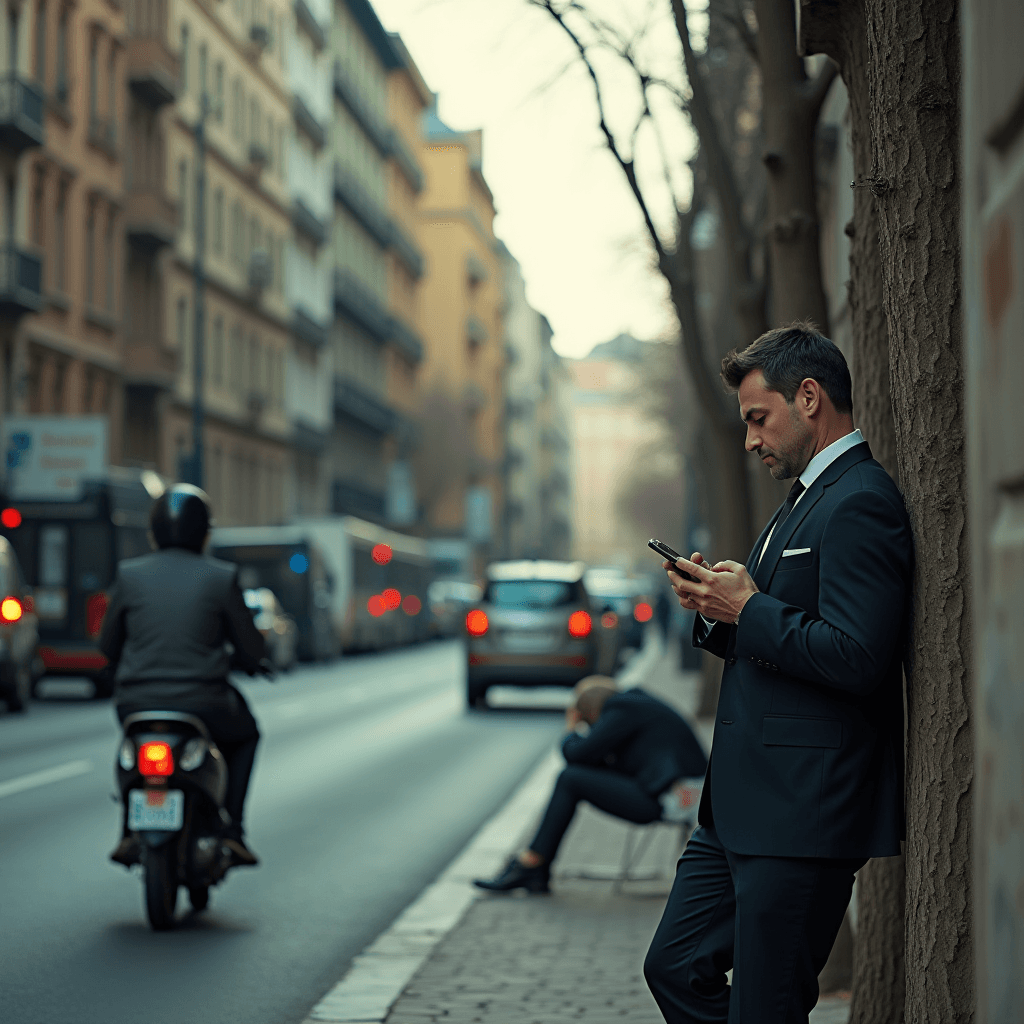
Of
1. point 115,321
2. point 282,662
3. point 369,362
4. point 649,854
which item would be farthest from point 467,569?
point 649,854

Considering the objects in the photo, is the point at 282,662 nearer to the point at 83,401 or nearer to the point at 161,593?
the point at 83,401

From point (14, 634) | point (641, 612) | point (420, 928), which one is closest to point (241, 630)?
point (420, 928)

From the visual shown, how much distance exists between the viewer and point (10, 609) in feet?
67.5

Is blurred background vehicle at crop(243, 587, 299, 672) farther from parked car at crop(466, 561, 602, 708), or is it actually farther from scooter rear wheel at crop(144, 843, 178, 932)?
scooter rear wheel at crop(144, 843, 178, 932)

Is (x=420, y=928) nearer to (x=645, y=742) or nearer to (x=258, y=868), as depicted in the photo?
(x=645, y=742)

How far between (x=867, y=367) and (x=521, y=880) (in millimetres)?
4469

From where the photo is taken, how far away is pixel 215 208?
5678 cm

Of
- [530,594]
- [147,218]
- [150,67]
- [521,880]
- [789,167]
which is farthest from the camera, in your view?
[147,218]

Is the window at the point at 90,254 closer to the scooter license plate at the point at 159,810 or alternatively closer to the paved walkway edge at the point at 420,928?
the paved walkway edge at the point at 420,928

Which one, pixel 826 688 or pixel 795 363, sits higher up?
pixel 795 363

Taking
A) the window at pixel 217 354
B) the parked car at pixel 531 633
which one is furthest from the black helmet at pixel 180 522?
the window at pixel 217 354

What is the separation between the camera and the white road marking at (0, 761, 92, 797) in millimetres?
13931

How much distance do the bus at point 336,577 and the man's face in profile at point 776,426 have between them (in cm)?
3361

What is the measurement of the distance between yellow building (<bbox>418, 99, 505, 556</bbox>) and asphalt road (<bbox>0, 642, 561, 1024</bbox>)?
7908 cm
